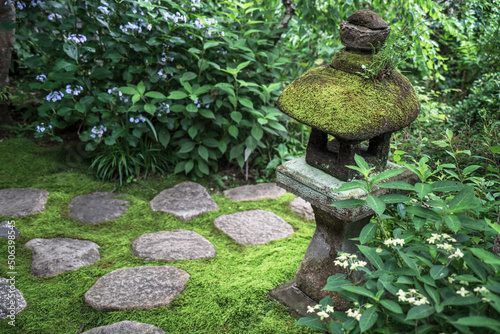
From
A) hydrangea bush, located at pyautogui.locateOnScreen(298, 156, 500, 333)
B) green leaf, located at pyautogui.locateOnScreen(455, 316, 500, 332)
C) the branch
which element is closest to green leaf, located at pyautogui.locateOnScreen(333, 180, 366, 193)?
hydrangea bush, located at pyautogui.locateOnScreen(298, 156, 500, 333)

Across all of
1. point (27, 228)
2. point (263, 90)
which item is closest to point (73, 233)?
point (27, 228)

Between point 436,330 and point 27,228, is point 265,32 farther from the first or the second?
point 436,330

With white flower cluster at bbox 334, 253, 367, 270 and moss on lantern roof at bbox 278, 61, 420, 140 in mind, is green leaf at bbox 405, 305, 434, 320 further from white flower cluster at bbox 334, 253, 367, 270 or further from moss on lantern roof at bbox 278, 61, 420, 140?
moss on lantern roof at bbox 278, 61, 420, 140

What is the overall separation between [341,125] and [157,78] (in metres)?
2.15

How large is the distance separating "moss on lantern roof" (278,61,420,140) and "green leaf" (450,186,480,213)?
46cm

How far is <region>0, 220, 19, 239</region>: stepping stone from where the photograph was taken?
2.68 metres

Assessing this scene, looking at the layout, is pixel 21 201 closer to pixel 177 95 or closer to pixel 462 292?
pixel 177 95

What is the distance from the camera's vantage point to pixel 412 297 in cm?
135

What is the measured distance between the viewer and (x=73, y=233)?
2.83 meters

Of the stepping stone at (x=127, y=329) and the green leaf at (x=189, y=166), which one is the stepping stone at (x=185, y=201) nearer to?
the green leaf at (x=189, y=166)

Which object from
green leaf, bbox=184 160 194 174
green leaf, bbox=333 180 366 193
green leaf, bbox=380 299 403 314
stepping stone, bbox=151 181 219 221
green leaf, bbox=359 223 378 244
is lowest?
stepping stone, bbox=151 181 219 221

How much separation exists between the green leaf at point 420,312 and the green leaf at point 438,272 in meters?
0.12

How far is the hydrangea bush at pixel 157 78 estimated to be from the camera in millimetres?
3430

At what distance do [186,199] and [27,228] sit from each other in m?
1.19
